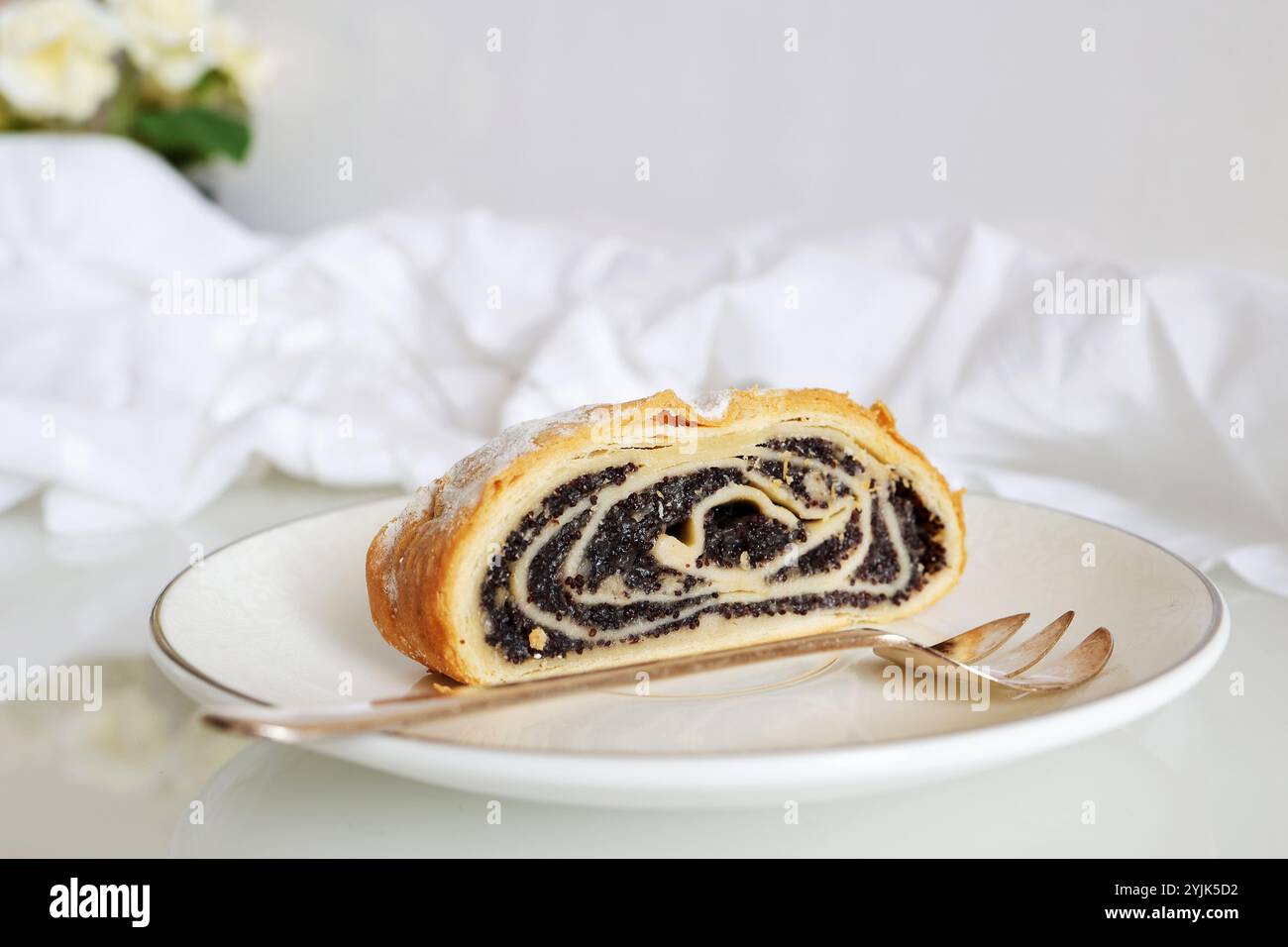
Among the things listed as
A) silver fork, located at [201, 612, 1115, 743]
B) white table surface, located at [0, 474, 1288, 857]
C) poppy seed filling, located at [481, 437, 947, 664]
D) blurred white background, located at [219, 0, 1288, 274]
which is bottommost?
white table surface, located at [0, 474, 1288, 857]

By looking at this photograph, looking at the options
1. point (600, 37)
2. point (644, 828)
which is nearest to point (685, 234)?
point (600, 37)

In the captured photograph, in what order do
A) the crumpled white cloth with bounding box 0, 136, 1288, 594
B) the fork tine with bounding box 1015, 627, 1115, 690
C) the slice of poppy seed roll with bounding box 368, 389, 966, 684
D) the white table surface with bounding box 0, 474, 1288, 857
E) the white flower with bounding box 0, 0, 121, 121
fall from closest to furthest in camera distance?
the white table surface with bounding box 0, 474, 1288, 857, the fork tine with bounding box 1015, 627, 1115, 690, the slice of poppy seed roll with bounding box 368, 389, 966, 684, the crumpled white cloth with bounding box 0, 136, 1288, 594, the white flower with bounding box 0, 0, 121, 121

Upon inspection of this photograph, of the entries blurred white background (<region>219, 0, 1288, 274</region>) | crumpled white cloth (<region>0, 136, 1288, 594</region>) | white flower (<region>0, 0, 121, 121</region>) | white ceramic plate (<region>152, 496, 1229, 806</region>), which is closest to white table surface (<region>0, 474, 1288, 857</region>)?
white ceramic plate (<region>152, 496, 1229, 806</region>)

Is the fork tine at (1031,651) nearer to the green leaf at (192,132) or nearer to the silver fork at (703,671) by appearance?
the silver fork at (703,671)

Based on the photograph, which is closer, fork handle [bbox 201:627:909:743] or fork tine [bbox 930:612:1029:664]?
fork handle [bbox 201:627:909:743]

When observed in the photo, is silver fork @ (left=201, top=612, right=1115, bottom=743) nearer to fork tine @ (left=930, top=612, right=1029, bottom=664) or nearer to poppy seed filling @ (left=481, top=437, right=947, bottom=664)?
fork tine @ (left=930, top=612, right=1029, bottom=664)
